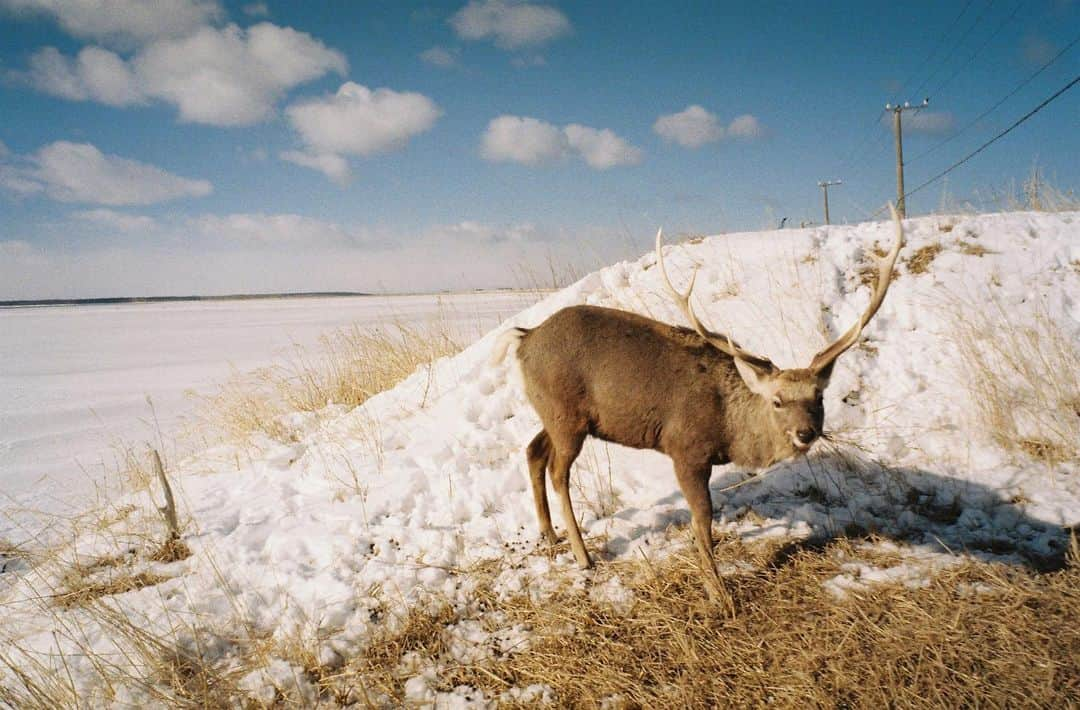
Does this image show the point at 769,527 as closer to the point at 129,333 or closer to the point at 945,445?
the point at 945,445

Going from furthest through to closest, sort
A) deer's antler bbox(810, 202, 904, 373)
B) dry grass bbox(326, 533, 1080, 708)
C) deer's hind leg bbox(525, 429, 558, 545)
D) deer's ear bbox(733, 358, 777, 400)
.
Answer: deer's hind leg bbox(525, 429, 558, 545) → deer's ear bbox(733, 358, 777, 400) → deer's antler bbox(810, 202, 904, 373) → dry grass bbox(326, 533, 1080, 708)

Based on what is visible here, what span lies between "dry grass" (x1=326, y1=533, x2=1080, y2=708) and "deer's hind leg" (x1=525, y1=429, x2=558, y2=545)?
66 centimetres

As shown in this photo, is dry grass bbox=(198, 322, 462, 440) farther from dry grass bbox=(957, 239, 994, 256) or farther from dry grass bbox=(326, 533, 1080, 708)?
dry grass bbox=(957, 239, 994, 256)

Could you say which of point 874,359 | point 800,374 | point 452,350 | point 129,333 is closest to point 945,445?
point 874,359

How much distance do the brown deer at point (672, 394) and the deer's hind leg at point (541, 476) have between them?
0.33 ft

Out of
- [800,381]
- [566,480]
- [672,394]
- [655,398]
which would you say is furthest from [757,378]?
[566,480]

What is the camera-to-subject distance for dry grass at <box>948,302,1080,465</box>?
4.38 meters

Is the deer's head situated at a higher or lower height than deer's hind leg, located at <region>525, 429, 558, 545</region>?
higher

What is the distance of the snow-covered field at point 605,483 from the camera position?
3.23m

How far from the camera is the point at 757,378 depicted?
11.1 feet

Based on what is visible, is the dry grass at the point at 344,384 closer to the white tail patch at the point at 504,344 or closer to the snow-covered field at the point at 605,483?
the snow-covered field at the point at 605,483

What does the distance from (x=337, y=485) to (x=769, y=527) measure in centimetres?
353

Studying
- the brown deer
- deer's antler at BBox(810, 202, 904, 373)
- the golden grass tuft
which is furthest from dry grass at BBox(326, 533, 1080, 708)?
the golden grass tuft

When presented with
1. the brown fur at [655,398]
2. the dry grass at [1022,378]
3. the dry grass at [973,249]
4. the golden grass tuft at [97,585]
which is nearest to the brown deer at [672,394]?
the brown fur at [655,398]
